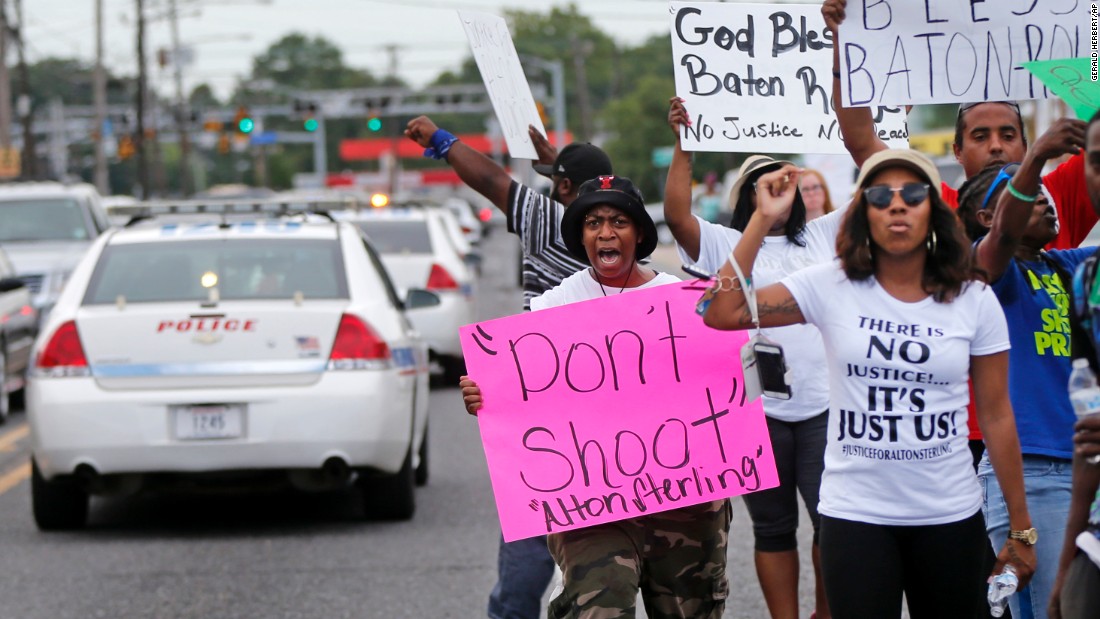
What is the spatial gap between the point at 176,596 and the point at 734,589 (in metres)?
2.39

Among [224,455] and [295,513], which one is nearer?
[224,455]

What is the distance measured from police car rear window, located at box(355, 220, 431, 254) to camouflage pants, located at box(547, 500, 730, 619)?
11.2 meters

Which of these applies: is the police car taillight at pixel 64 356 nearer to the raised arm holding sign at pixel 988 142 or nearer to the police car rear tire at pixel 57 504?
the police car rear tire at pixel 57 504

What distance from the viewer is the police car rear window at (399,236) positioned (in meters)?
16.0

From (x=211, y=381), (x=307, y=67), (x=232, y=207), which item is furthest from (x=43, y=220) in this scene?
(x=307, y=67)

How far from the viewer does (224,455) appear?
27.2 feet

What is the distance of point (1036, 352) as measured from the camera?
4.66 meters

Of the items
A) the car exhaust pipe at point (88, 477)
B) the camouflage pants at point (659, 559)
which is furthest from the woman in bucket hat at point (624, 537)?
the car exhaust pipe at point (88, 477)

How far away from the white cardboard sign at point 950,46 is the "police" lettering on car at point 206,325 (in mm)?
4163

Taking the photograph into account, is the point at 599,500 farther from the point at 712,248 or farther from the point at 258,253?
the point at 258,253

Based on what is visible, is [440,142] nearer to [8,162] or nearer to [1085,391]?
[1085,391]

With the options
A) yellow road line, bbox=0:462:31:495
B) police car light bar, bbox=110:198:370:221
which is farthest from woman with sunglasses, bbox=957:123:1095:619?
yellow road line, bbox=0:462:31:495

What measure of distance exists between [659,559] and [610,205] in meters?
1.03

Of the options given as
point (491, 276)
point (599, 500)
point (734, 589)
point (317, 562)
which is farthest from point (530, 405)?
point (491, 276)
